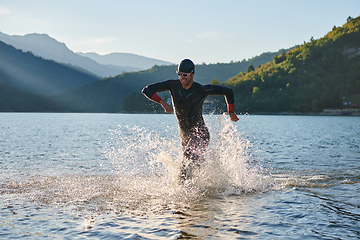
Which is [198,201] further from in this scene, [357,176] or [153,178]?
[357,176]

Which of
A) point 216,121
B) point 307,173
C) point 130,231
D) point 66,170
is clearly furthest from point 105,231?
point 307,173

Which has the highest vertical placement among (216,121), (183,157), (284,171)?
(216,121)

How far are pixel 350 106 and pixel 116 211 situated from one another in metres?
198

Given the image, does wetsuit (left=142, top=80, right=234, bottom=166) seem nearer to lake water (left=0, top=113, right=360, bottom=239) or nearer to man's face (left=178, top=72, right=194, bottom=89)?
man's face (left=178, top=72, right=194, bottom=89)

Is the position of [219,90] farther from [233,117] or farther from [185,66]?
[185,66]

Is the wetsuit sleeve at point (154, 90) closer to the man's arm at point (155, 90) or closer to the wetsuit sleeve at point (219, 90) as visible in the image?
the man's arm at point (155, 90)

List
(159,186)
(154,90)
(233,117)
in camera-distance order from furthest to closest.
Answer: (159,186) → (233,117) → (154,90)

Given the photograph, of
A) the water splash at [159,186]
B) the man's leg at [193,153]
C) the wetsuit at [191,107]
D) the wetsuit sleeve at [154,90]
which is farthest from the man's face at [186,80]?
the water splash at [159,186]

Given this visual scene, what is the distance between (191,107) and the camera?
27.7ft

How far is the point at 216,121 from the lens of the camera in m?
11.2

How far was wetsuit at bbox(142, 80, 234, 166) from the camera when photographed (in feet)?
27.3

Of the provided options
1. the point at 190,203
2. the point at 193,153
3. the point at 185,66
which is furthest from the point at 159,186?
the point at 185,66

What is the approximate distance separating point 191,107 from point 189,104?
0.35 ft

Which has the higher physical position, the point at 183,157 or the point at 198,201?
the point at 183,157
